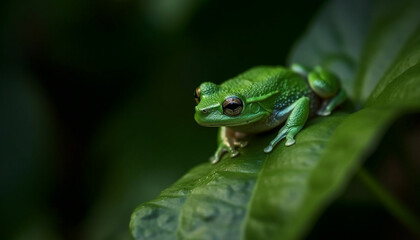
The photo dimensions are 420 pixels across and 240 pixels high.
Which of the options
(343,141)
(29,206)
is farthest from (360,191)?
(29,206)

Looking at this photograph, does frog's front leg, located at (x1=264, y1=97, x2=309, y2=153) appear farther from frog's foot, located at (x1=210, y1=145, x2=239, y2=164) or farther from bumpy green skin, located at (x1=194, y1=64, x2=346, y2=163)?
frog's foot, located at (x1=210, y1=145, x2=239, y2=164)

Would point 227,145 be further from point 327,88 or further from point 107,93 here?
point 107,93

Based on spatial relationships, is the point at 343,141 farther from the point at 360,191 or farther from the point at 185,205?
the point at 360,191

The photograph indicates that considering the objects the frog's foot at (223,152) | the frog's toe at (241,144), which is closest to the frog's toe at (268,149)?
the frog's foot at (223,152)

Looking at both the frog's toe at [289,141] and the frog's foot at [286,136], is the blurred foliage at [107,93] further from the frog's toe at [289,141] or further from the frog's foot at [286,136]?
the frog's toe at [289,141]

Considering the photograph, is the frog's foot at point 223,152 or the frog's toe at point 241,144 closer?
the frog's foot at point 223,152

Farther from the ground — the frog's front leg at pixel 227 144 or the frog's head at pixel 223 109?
the frog's head at pixel 223 109

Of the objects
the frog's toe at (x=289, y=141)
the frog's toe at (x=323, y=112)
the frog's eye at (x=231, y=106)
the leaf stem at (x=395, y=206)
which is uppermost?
the frog's eye at (x=231, y=106)
